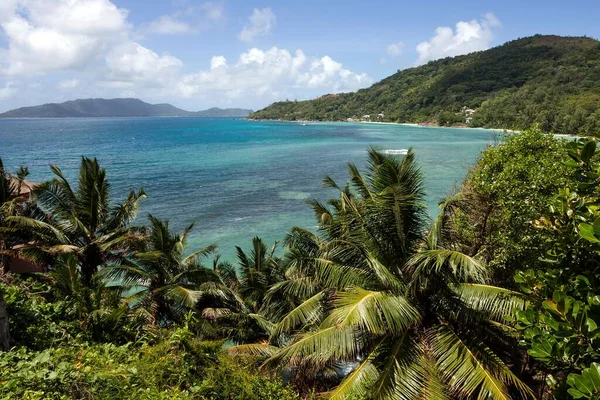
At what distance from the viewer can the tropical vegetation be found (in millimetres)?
3773

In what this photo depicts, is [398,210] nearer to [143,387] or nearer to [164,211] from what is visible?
[143,387]

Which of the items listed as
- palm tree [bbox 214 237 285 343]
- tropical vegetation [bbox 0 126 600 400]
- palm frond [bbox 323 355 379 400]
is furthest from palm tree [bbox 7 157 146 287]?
palm frond [bbox 323 355 379 400]

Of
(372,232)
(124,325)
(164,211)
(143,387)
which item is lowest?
(164,211)

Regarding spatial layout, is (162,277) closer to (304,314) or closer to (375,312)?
(304,314)

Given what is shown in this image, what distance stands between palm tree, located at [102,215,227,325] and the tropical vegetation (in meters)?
0.06

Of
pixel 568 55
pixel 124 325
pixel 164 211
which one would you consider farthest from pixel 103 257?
pixel 568 55

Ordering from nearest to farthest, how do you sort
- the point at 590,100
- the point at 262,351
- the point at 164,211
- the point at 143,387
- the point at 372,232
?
the point at 143,387
the point at 372,232
the point at 262,351
the point at 164,211
the point at 590,100

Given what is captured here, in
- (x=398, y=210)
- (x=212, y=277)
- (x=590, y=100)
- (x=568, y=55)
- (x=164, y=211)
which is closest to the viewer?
(x=398, y=210)

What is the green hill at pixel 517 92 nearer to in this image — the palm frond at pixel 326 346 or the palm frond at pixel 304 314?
the palm frond at pixel 304 314

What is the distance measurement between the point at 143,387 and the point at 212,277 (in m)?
6.77

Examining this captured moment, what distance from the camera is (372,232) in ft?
23.5

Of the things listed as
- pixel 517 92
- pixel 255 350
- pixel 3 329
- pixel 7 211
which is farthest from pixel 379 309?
pixel 517 92

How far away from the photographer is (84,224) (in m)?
11.8

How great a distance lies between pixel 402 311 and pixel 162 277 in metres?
7.62
